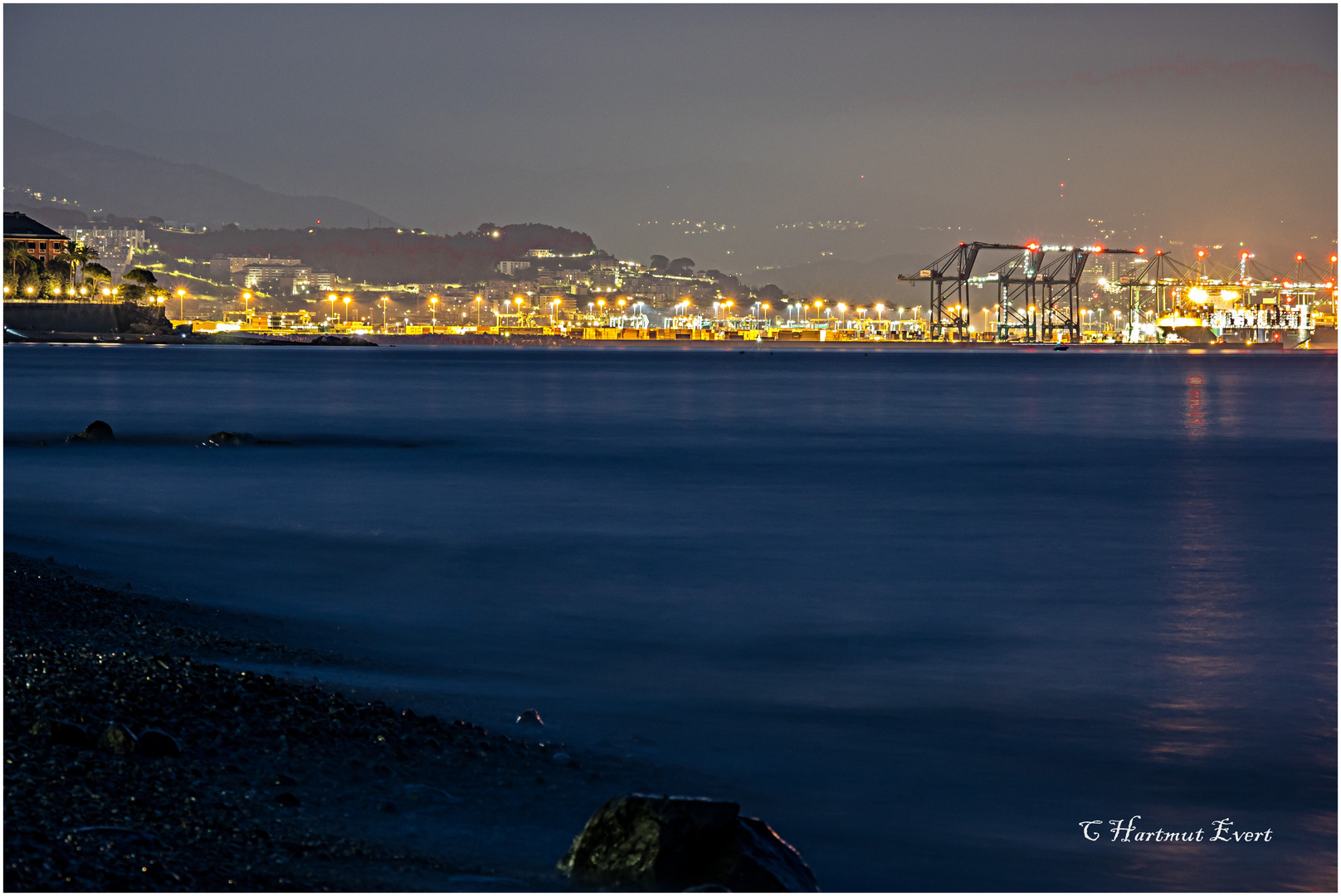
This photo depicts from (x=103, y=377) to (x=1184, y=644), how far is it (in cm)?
6440

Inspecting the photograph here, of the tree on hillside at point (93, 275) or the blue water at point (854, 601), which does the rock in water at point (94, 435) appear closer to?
the blue water at point (854, 601)

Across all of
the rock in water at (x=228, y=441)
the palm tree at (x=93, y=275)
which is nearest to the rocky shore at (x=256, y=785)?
the rock in water at (x=228, y=441)

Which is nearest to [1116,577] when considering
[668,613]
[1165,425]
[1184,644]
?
[1184,644]

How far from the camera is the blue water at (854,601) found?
21.1 ft

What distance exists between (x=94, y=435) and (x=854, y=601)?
22564 mm

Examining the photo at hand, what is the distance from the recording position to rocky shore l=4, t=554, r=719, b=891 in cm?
485

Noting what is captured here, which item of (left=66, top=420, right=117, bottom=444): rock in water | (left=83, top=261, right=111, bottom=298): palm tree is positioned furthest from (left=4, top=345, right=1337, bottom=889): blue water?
(left=83, top=261, right=111, bottom=298): palm tree

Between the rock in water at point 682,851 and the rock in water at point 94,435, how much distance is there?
88.4 ft

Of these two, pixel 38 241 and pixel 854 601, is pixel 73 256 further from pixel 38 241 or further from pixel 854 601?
pixel 854 601

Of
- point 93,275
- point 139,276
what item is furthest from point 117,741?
point 139,276

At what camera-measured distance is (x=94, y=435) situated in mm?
29750

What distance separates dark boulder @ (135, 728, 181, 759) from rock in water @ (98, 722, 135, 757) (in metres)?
0.04

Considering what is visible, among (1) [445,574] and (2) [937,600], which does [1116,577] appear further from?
(1) [445,574]

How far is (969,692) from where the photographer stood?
8680 millimetres
